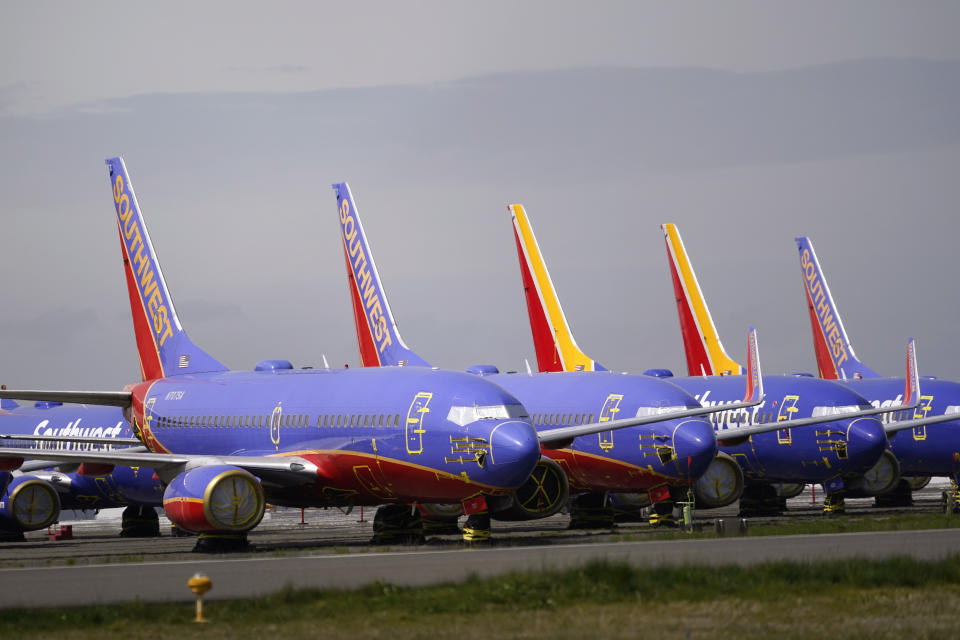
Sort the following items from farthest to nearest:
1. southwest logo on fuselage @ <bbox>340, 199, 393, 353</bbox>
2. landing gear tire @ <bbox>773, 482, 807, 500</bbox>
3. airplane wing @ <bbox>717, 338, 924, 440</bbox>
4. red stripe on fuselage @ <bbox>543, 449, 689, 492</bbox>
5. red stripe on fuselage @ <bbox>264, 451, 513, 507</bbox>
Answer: southwest logo on fuselage @ <bbox>340, 199, 393, 353</bbox>, landing gear tire @ <bbox>773, 482, 807, 500</bbox>, airplane wing @ <bbox>717, 338, 924, 440</bbox>, red stripe on fuselage @ <bbox>543, 449, 689, 492</bbox>, red stripe on fuselage @ <bbox>264, 451, 513, 507</bbox>

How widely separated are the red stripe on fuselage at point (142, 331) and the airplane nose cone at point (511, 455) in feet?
61.3

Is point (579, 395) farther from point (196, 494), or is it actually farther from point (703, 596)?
point (703, 596)

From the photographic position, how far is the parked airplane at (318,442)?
36125 millimetres

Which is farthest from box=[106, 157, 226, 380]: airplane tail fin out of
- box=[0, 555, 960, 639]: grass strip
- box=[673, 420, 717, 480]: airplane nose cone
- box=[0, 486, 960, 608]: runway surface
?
box=[0, 555, 960, 639]: grass strip

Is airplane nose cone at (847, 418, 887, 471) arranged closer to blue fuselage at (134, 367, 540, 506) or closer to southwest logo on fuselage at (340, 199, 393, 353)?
blue fuselage at (134, 367, 540, 506)

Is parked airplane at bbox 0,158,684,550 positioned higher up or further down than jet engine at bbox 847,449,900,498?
higher up

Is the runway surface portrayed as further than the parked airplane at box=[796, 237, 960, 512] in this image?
No

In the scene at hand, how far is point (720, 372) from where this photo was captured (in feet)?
216

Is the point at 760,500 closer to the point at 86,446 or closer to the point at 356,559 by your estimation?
the point at 86,446

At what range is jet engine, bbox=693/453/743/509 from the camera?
48.2 m

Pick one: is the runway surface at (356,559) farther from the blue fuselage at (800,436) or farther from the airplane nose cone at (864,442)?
the airplane nose cone at (864,442)

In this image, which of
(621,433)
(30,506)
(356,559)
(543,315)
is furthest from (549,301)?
(356,559)

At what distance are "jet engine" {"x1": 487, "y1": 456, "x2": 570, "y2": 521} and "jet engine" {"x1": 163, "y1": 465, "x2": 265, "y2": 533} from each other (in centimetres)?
661

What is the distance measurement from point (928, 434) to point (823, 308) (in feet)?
51.2
